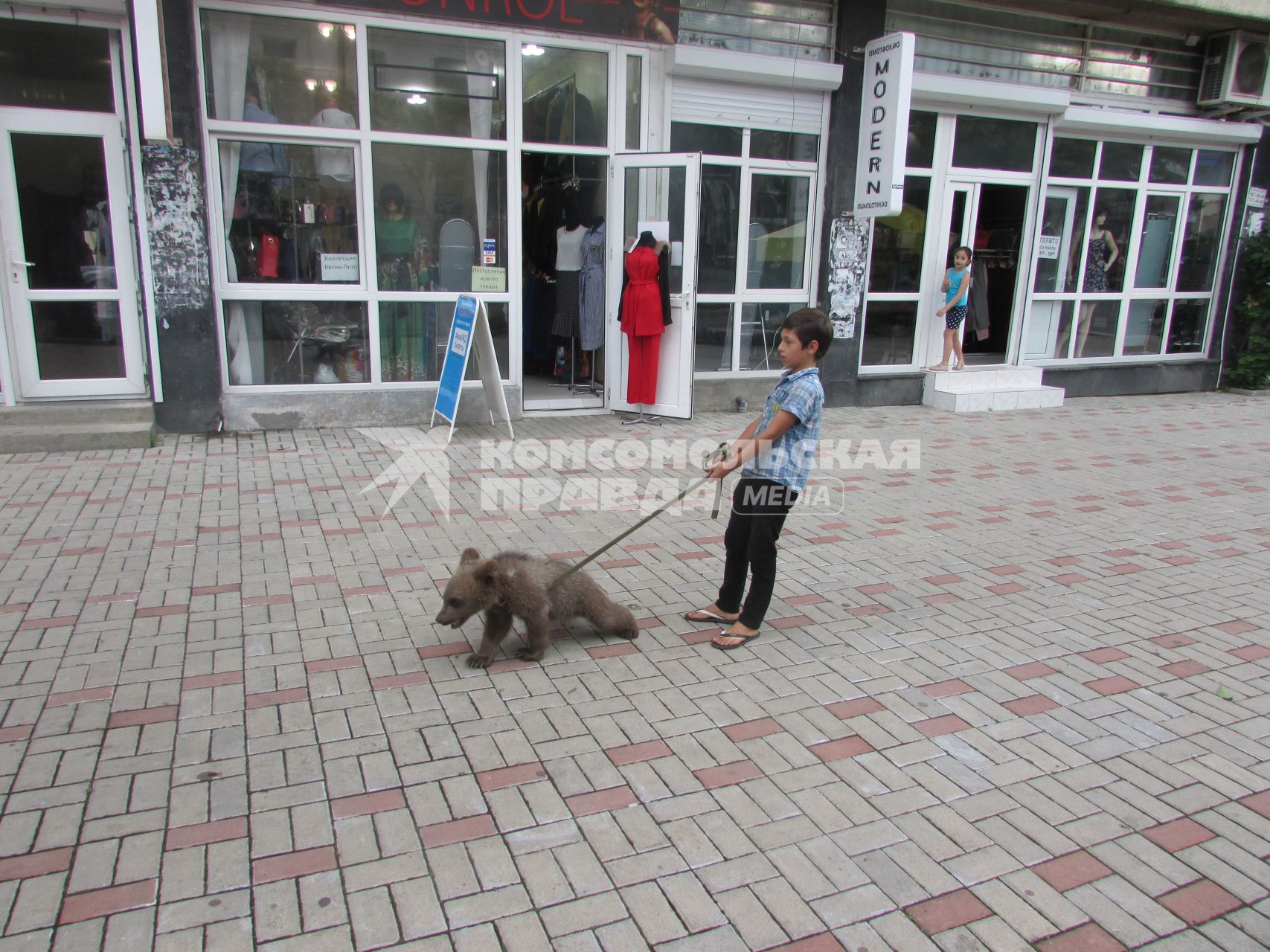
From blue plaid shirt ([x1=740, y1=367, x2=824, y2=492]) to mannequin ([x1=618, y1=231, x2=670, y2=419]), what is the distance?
16.8 ft

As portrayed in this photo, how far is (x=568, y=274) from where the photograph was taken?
10.2 metres

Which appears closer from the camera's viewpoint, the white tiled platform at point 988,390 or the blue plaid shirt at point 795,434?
the blue plaid shirt at point 795,434

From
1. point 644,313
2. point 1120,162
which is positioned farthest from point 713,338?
point 1120,162

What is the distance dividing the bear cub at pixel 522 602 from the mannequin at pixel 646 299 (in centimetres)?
522

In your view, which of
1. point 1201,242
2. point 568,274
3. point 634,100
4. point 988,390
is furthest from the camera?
point 1201,242

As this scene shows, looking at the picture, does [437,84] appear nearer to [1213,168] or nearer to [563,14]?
[563,14]

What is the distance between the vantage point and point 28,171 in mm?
7594

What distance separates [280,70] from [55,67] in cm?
179

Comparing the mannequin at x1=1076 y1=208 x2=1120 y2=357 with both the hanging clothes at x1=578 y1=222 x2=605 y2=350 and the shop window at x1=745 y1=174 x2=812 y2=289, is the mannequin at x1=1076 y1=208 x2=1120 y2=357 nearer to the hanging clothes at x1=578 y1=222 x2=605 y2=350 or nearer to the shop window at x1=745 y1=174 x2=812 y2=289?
the shop window at x1=745 y1=174 x2=812 y2=289

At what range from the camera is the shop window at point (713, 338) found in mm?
10250

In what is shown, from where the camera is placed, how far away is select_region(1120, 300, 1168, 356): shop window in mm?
13008

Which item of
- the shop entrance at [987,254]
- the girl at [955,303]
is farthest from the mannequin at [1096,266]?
the girl at [955,303]

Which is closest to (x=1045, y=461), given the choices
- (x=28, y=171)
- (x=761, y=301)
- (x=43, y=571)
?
(x=761, y=301)

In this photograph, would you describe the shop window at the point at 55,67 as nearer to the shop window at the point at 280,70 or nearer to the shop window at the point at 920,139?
the shop window at the point at 280,70
